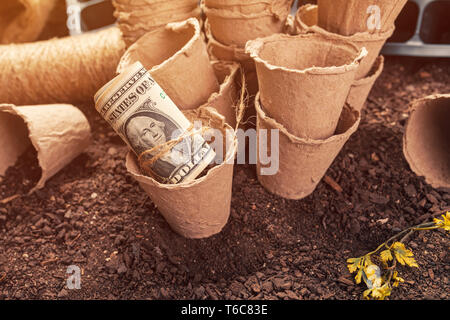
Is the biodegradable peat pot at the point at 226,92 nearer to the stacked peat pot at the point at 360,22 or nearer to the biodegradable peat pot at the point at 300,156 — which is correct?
the biodegradable peat pot at the point at 300,156

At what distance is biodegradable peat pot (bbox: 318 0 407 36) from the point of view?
1.65 meters

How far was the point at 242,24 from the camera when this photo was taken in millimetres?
1838

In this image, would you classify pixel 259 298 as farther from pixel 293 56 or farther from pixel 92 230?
pixel 293 56

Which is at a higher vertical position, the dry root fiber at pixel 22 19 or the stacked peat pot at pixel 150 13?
the stacked peat pot at pixel 150 13

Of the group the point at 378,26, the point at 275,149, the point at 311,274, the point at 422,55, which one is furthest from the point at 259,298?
the point at 422,55

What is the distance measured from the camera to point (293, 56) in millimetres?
1756

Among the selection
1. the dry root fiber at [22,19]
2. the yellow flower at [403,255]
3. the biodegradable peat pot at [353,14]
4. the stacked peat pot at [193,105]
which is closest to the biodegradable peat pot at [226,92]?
the stacked peat pot at [193,105]

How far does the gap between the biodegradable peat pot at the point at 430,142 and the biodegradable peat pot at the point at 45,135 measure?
5.94 ft

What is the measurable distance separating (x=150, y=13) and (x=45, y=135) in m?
0.84

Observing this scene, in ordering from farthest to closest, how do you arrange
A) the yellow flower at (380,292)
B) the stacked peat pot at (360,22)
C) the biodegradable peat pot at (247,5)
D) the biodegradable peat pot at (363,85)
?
the biodegradable peat pot at (363,85) < the biodegradable peat pot at (247,5) < the stacked peat pot at (360,22) < the yellow flower at (380,292)

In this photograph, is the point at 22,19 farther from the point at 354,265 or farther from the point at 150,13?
the point at 354,265

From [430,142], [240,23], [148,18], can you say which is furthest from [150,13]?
[430,142]

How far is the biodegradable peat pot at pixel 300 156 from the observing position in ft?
5.40
